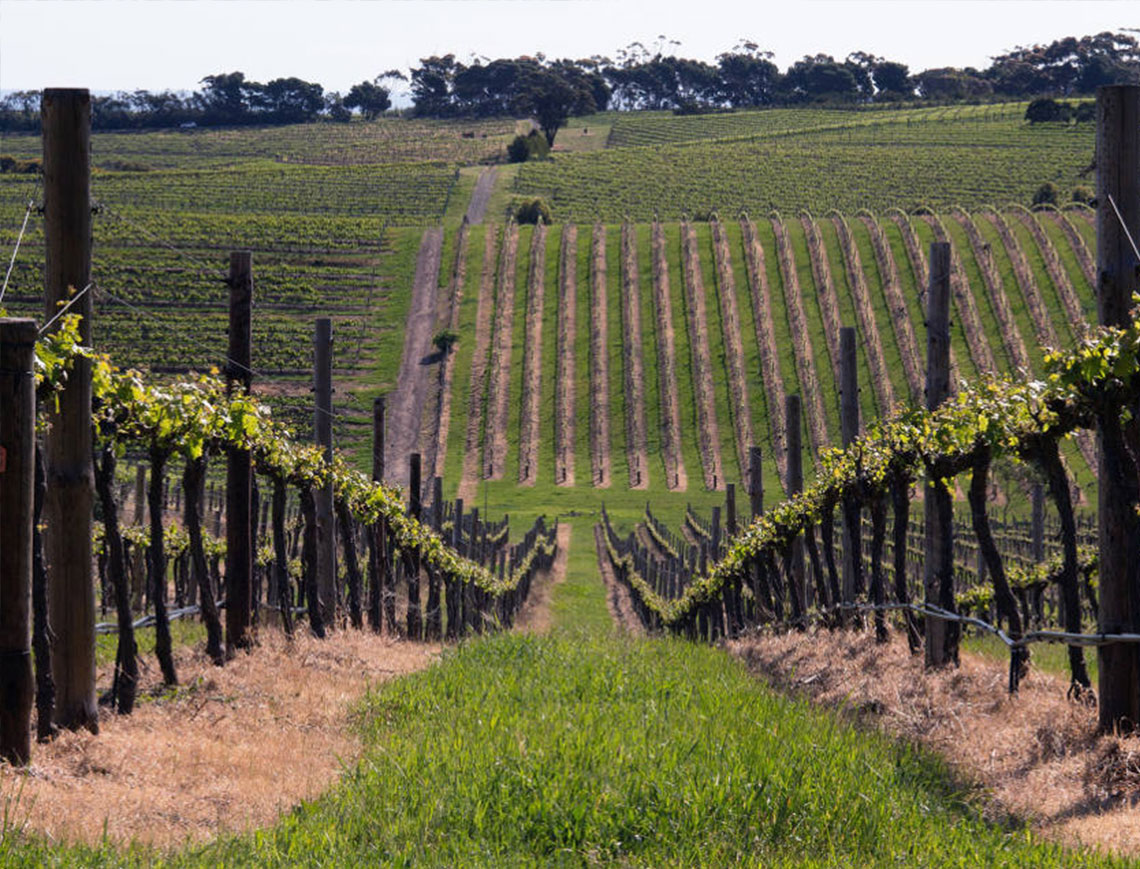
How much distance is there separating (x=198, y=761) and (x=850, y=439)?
10.2 meters

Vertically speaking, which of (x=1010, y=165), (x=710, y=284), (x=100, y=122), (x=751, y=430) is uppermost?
(x=100, y=122)

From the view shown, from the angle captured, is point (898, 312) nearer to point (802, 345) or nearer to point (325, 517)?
point (802, 345)

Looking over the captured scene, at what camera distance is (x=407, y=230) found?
94.9 m

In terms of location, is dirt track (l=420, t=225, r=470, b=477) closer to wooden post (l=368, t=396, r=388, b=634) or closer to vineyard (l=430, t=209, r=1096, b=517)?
vineyard (l=430, t=209, r=1096, b=517)

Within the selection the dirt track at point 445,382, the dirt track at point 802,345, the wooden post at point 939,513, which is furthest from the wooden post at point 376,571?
the dirt track at point 802,345

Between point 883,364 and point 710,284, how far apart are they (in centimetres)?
1548

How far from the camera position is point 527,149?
138 meters

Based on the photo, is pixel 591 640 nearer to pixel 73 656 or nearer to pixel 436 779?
pixel 73 656

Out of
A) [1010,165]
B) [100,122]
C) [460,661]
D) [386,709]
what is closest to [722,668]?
[460,661]

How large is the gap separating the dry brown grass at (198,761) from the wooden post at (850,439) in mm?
5651

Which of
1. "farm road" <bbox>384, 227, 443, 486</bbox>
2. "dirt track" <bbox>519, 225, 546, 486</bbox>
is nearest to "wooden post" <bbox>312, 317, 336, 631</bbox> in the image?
"farm road" <bbox>384, 227, 443, 486</bbox>

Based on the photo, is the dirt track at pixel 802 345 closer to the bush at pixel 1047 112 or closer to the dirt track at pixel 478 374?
the dirt track at pixel 478 374

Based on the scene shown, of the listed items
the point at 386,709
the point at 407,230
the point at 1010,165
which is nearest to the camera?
the point at 386,709

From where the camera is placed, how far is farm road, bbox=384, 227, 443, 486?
66.6 metres
